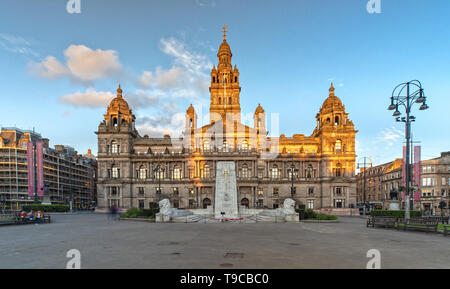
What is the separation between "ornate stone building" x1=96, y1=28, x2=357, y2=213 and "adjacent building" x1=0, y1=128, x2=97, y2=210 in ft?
54.4

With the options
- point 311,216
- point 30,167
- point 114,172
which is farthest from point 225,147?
point 30,167

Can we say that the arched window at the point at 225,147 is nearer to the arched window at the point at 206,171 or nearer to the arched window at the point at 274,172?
the arched window at the point at 206,171

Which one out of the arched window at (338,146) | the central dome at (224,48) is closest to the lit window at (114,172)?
the central dome at (224,48)

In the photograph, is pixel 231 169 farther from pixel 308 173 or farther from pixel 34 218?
pixel 308 173

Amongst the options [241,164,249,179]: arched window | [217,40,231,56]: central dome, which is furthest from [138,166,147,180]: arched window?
[217,40,231,56]: central dome

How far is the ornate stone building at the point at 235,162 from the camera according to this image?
213ft

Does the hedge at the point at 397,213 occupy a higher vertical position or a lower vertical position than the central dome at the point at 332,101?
lower

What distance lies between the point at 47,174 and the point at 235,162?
57450 mm

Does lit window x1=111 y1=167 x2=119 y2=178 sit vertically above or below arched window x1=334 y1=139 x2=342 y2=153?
below

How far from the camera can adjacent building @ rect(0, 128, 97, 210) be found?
7075cm

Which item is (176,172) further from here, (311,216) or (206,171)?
(311,216)

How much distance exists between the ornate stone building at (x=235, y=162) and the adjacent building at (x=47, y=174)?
1658 centimetres

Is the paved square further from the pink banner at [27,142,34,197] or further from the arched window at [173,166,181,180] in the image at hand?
the pink banner at [27,142,34,197]

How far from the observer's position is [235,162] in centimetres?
6500
